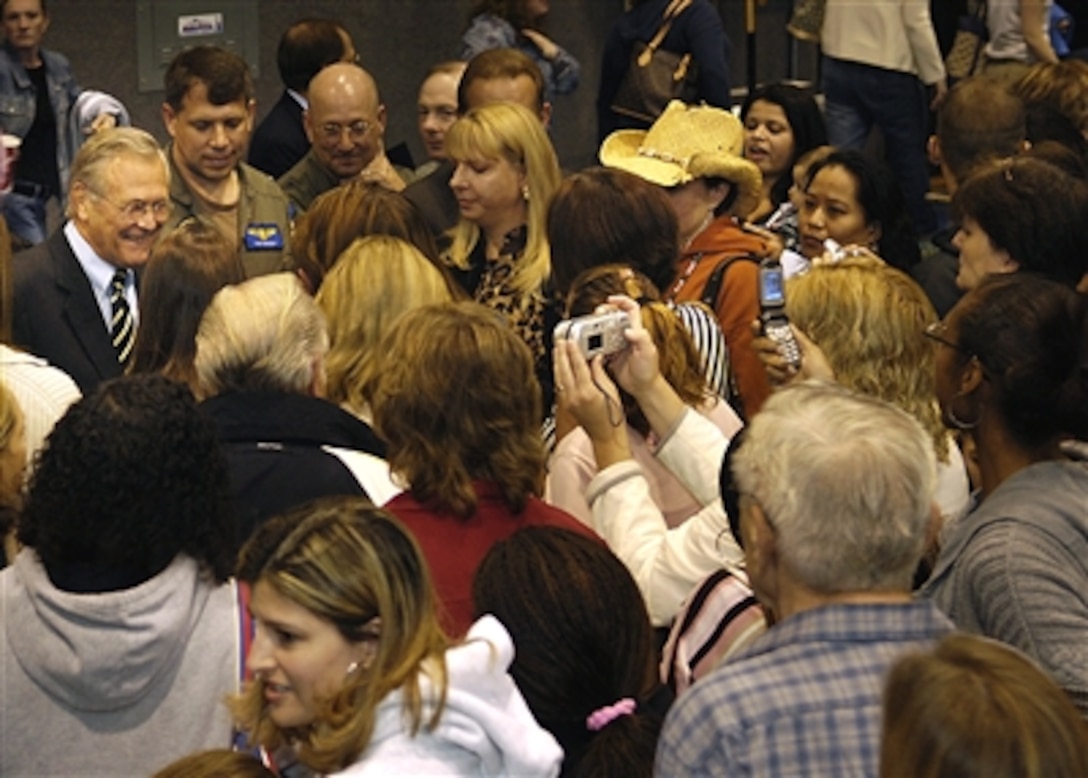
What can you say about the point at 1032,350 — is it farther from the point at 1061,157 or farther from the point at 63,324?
the point at 63,324

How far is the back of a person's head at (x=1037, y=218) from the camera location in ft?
16.7

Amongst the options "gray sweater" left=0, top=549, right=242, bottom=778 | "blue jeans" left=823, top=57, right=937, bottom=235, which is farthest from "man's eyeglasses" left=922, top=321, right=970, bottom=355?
"blue jeans" left=823, top=57, right=937, bottom=235

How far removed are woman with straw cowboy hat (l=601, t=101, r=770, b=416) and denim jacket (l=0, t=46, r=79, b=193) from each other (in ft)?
9.38

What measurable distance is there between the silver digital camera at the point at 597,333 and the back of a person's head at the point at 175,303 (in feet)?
2.94

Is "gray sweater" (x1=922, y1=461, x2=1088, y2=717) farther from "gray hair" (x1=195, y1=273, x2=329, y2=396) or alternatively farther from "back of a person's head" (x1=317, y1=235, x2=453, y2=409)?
"back of a person's head" (x1=317, y1=235, x2=453, y2=409)

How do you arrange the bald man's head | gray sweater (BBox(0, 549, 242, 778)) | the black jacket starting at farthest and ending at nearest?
1. the bald man's head
2. the black jacket
3. gray sweater (BBox(0, 549, 242, 778))

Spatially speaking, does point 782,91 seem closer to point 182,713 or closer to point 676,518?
point 676,518

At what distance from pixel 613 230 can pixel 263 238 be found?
5.32ft

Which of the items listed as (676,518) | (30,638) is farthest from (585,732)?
(676,518)

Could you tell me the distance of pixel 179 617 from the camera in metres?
3.26

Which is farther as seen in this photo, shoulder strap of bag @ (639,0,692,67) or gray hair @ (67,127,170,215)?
shoulder strap of bag @ (639,0,692,67)

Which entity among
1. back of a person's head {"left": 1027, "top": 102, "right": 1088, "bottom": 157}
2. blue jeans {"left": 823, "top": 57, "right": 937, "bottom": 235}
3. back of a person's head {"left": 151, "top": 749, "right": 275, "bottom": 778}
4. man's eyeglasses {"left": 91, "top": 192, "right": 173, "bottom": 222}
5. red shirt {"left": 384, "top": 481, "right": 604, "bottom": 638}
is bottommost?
blue jeans {"left": 823, "top": 57, "right": 937, "bottom": 235}

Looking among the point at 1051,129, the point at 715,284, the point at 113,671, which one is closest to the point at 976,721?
the point at 113,671

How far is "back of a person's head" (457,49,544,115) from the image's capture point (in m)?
7.07
